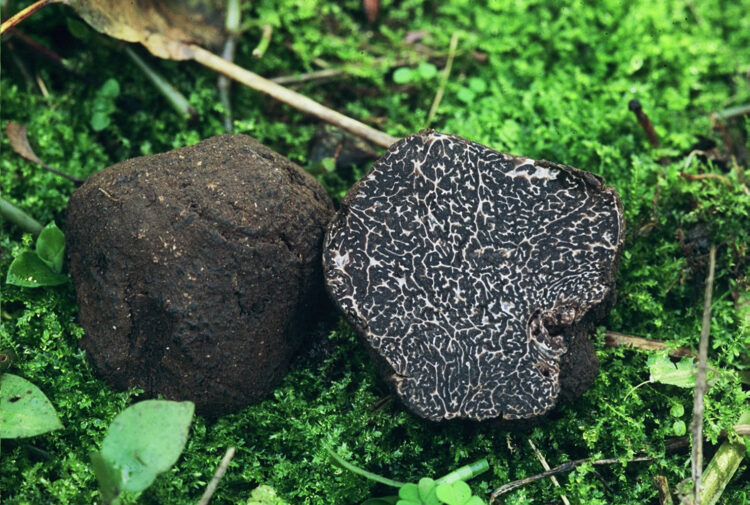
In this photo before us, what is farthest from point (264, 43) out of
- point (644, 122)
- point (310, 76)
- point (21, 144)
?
point (644, 122)

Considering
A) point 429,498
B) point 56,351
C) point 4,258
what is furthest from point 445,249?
point 4,258

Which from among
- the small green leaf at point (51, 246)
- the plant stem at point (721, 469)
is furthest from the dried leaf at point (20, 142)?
the plant stem at point (721, 469)

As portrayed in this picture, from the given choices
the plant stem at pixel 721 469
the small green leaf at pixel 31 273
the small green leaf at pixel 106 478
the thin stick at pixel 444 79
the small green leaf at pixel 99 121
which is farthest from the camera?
the thin stick at pixel 444 79

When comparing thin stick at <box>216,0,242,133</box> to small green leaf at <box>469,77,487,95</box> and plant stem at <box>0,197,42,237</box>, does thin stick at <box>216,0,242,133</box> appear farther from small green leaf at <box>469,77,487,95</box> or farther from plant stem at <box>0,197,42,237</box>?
small green leaf at <box>469,77,487,95</box>

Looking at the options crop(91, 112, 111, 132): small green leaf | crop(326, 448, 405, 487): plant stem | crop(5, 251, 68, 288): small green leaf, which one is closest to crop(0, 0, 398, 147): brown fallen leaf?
crop(91, 112, 111, 132): small green leaf

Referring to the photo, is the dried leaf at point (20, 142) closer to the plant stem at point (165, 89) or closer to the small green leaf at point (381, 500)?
the plant stem at point (165, 89)
